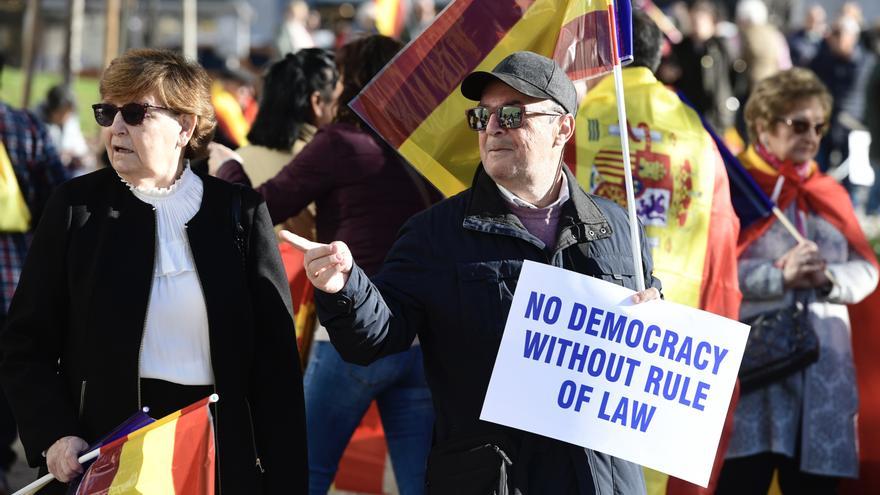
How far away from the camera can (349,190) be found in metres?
4.88

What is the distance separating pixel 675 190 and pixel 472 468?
1.87m

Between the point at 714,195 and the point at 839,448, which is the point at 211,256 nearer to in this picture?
the point at 714,195

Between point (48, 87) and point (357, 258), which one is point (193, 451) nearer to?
point (357, 258)

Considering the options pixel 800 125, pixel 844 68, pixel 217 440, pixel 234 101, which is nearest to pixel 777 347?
pixel 800 125

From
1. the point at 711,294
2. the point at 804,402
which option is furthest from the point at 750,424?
the point at 711,294

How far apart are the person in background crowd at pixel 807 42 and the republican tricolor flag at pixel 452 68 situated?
11.3 m

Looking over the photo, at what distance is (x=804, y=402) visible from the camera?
5652 mm

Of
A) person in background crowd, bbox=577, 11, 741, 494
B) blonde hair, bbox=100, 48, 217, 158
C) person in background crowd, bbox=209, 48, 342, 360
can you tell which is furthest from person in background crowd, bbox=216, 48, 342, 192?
blonde hair, bbox=100, 48, 217, 158

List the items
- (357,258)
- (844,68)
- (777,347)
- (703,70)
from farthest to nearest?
(844,68) → (703,70) → (777,347) → (357,258)

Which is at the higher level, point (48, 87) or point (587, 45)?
point (48, 87)

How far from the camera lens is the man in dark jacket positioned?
11.5 feet

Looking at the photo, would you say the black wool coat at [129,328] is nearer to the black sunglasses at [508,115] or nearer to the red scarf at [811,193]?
the black sunglasses at [508,115]

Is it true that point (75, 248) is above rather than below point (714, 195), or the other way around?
below

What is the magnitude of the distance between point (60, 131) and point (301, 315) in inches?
370
